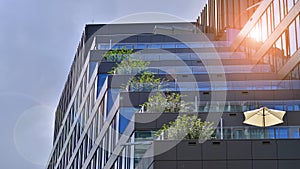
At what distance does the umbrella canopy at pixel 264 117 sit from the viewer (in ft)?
108

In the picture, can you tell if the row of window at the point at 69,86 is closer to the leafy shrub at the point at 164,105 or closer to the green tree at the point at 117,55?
the green tree at the point at 117,55

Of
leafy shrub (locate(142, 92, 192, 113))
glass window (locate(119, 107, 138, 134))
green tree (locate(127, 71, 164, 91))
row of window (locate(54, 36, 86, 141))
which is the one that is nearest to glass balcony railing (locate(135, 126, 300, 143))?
leafy shrub (locate(142, 92, 192, 113))

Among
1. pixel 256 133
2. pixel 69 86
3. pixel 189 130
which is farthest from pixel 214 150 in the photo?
pixel 69 86

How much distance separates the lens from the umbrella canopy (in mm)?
32906

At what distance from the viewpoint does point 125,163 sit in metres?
39.2

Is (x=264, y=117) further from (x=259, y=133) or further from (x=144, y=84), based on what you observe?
(x=144, y=84)

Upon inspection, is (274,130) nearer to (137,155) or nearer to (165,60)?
(137,155)

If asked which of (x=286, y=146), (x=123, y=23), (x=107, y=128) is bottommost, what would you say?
(x=286, y=146)

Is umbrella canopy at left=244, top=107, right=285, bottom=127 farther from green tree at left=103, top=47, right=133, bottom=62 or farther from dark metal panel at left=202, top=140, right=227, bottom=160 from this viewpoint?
green tree at left=103, top=47, right=133, bottom=62

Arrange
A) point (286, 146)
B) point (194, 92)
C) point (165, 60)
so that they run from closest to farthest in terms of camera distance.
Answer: point (286, 146), point (194, 92), point (165, 60)

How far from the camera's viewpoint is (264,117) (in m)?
32.9

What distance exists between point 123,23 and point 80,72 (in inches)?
319

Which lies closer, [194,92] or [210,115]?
[210,115]

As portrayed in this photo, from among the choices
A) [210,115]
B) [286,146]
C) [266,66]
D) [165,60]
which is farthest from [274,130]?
[165,60]
